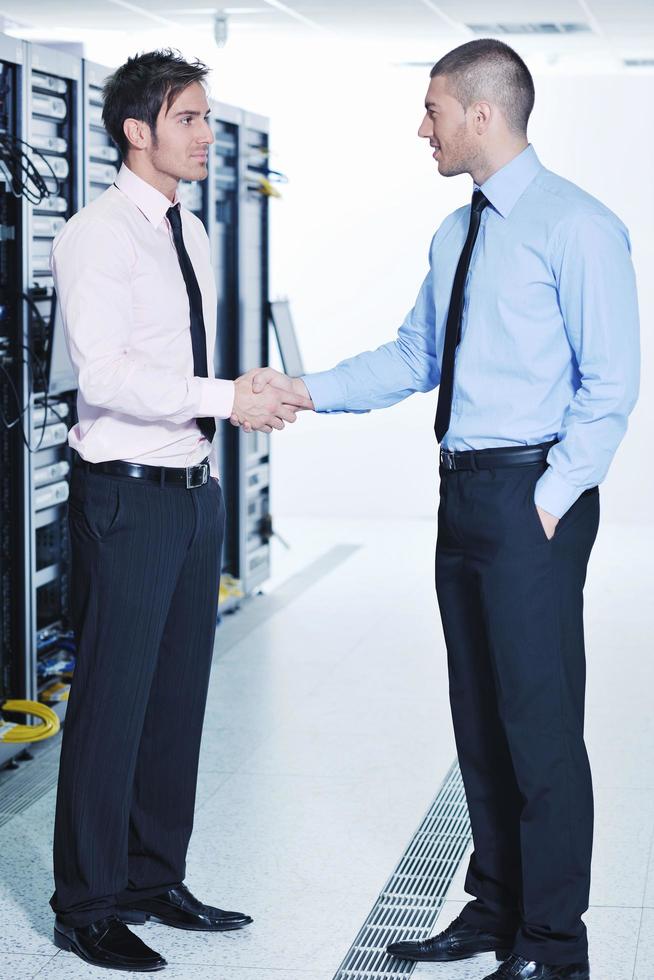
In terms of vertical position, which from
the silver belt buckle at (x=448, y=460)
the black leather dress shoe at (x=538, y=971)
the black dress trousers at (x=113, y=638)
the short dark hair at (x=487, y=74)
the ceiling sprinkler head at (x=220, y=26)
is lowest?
the black leather dress shoe at (x=538, y=971)

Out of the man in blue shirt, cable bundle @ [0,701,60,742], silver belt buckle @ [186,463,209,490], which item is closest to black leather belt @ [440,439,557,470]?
the man in blue shirt

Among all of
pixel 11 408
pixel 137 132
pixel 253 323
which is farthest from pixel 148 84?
pixel 253 323

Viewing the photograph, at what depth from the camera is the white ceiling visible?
21.0ft

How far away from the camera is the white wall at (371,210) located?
319 inches

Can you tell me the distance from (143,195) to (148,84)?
204mm

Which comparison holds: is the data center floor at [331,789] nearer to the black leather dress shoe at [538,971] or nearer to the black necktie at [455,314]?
the black leather dress shoe at [538,971]

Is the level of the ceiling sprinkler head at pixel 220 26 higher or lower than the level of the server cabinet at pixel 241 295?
higher

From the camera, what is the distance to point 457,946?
2.68 meters

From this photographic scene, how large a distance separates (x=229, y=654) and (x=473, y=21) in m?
3.64

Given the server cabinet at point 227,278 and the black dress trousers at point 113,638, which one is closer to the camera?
the black dress trousers at point 113,638

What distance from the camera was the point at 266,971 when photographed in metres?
2.64

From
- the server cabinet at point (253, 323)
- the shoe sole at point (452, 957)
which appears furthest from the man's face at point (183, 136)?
the server cabinet at point (253, 323)

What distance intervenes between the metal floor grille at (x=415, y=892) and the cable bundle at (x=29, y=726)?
1.09 meters

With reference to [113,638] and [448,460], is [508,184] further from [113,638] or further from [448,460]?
[113,638]
